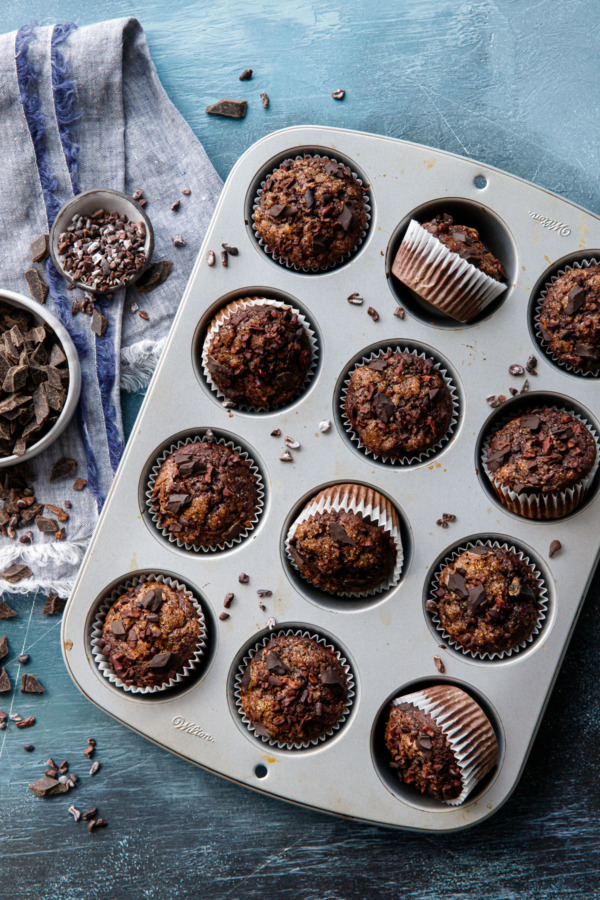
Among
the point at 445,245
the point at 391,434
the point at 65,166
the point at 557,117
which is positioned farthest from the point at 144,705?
the point at 557,117

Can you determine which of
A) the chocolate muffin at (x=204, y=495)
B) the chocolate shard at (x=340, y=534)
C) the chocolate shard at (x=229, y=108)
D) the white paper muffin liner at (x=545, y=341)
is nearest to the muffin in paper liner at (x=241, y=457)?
the chocolate muffin at (x=204, y=495)

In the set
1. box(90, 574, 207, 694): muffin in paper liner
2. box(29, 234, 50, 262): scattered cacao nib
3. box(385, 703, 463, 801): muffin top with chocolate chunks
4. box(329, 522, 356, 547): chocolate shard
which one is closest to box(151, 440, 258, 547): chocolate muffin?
box(90, 574, 207, 694): muffin in paper liner

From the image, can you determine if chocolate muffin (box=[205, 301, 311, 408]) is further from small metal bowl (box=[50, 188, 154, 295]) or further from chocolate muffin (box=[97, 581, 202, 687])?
chocolate muffin (box=[97, 581, 202, 687])

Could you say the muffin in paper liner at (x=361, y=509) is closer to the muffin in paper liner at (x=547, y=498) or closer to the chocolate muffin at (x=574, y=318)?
the muffin in paper liner at (x=547, y=498)

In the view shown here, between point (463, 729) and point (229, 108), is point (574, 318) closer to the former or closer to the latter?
point (463, 729)

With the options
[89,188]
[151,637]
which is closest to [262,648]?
[151,637]

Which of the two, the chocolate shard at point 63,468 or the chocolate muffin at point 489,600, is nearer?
the chocolate muffin at point 489,600
